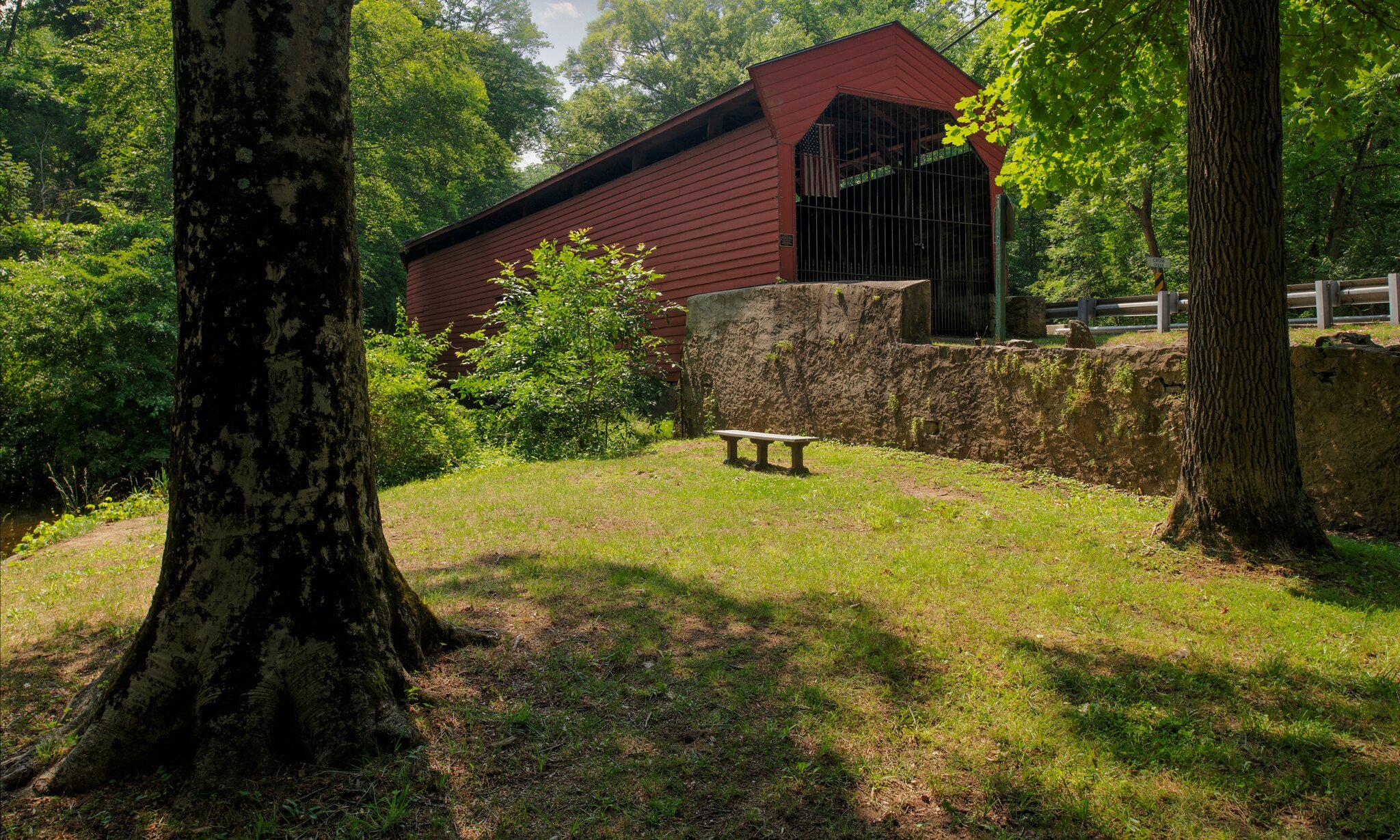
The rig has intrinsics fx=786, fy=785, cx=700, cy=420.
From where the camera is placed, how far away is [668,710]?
3.27m

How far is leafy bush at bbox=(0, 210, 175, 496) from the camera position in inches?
516

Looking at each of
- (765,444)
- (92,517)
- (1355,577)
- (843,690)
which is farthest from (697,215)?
(843,690)

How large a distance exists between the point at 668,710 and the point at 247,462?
6.16 feet

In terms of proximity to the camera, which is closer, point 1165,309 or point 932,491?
point 932,491

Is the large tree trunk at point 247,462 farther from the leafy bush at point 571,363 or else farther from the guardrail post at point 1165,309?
the guardrail post at point 1165,309

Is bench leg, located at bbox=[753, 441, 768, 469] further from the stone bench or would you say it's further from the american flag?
the american flag

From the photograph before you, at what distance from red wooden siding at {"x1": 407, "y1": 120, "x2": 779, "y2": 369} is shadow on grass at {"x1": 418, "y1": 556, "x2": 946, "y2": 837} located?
8.45 m

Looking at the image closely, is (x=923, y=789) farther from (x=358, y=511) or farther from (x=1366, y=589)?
(x=1366, y=589)

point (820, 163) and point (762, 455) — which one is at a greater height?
point (820, 163)

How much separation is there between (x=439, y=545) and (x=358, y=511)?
3115 mm

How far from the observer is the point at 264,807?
2531 mm

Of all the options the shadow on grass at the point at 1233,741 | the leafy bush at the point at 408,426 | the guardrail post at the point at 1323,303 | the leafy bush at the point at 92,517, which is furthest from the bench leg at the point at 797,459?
the guardrail post at the point at 1323,303

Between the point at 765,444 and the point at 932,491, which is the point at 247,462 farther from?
the point at 765,444

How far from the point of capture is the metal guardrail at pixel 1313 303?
926 centimetres
